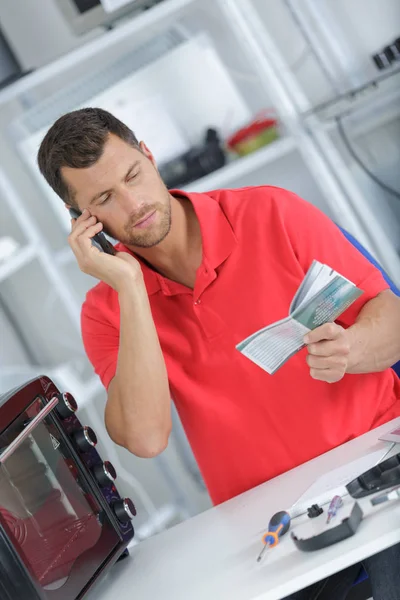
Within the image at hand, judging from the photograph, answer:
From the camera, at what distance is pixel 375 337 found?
1.31 metres

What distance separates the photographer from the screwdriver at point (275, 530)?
37.9 inches

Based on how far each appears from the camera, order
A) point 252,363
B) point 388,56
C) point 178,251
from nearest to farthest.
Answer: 1. point 252,363
2. point 178,251
3. point 388,56

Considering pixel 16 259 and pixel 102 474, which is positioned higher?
pixel 16 259

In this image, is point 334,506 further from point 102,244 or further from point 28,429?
point 102,244

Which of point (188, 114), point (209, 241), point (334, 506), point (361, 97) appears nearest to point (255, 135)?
point (188, 114)

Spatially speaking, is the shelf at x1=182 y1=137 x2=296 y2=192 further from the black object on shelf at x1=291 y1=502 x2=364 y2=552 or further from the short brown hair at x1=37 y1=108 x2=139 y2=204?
the black object on shelf at x1=291 y1=502 x2=364 y2=552

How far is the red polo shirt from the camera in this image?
1.40m

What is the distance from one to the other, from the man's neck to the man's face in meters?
0.06

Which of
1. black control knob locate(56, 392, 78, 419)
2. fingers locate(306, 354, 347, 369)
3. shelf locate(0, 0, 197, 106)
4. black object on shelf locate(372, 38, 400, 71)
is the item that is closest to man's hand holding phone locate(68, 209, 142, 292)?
black control knob locate(56, 392, 78, 419)

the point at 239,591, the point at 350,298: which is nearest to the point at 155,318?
the point at 350,298

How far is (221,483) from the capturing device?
1476 millimetres

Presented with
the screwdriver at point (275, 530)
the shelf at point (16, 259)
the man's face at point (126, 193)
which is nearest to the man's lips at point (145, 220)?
the man's face at point (126, 193)

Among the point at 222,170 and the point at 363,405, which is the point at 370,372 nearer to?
the point at 363,405

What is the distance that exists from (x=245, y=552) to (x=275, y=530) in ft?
0.20
